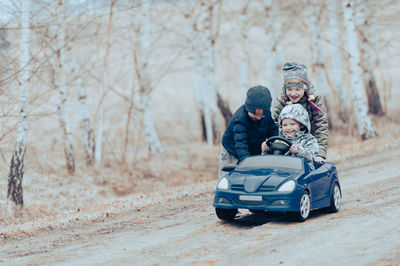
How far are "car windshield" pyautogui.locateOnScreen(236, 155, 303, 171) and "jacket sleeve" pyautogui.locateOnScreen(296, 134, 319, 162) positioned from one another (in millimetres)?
228

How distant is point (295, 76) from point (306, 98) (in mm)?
430

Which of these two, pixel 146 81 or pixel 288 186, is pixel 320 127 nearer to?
pixel 288 186

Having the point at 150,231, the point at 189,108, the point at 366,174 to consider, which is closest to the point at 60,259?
→ the point at 150,231

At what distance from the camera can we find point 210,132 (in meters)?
22.3

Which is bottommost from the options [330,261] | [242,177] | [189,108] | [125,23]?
[330,261]

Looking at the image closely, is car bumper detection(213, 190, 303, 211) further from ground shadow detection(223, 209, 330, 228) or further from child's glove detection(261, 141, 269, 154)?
child's glove detection(261, 141, 269, 154)

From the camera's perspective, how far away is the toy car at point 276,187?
690cm

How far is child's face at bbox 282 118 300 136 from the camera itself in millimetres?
7797

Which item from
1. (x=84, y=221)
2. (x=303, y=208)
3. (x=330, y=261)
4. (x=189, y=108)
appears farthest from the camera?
(x=189, y=108)

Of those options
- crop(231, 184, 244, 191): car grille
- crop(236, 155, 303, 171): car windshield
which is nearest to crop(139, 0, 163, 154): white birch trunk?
crop(236, 155, 303, 171): car windshield

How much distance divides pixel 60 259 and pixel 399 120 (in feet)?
65.2

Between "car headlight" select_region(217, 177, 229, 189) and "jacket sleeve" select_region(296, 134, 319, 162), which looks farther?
"jacket sleeve" select_region(296, 134, 319, 162)

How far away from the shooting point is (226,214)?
7.60 m

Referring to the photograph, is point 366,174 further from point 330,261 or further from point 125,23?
point 125,23
